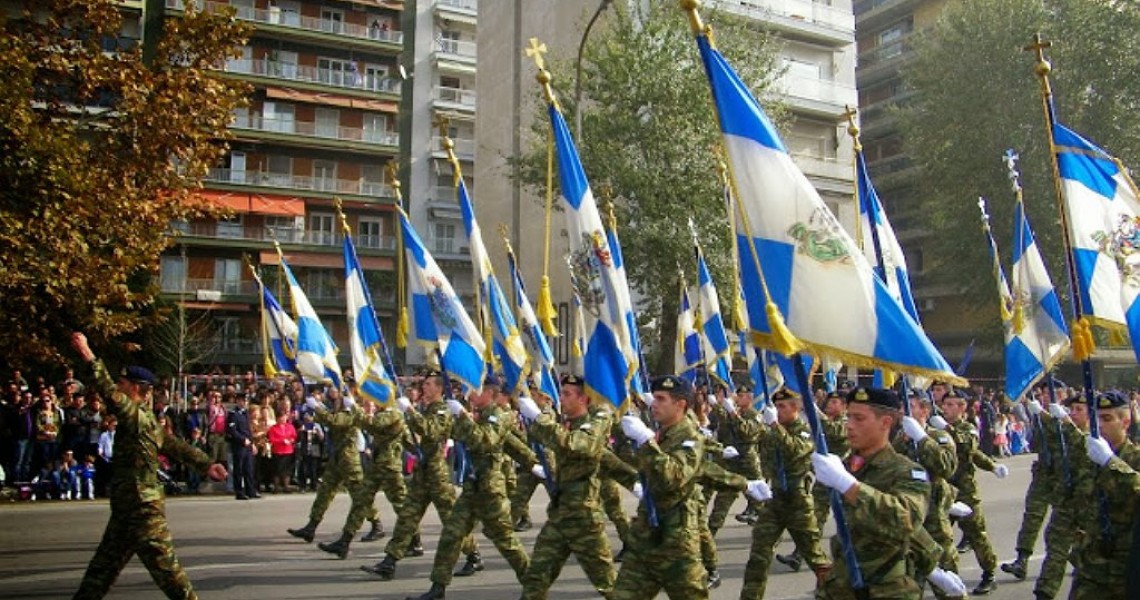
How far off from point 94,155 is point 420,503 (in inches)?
314

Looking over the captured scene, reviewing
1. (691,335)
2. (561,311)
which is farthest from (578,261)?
(561,311)

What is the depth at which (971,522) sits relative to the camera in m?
9.06

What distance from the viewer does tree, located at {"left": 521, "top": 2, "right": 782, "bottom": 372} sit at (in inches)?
922

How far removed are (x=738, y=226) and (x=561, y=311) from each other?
1849 cm

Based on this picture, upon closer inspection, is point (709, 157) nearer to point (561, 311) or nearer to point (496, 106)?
point (561, 311)

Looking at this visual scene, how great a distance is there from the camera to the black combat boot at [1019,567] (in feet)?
30.3

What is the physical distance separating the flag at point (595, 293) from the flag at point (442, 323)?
Result: 1979 mm

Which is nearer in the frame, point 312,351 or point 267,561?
point 267,561

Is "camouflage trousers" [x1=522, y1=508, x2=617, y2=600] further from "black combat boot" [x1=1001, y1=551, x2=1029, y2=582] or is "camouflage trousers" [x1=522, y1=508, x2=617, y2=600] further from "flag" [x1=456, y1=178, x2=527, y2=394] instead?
"black combat boot" [x1=1001, y1=551, x2=1029, y2=582]

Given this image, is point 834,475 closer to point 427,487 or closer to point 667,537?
point 667,537

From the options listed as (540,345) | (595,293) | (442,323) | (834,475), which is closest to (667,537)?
(834,475)

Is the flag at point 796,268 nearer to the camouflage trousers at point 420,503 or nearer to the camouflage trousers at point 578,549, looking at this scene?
A: the camouflage trousers at point 578,549

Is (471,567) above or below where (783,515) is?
below

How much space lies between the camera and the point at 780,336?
190 inches
